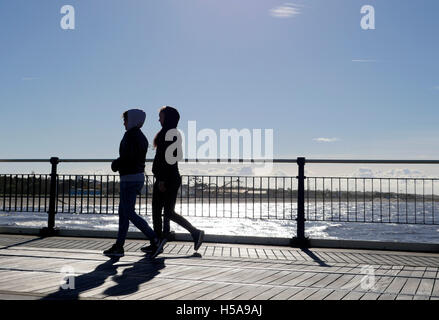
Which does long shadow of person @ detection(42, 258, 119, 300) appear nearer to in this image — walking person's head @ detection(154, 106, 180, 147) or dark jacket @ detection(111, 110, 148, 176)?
dark jacket @ detection(111, 110, 148, 176)

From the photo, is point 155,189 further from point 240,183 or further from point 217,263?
point 240,183

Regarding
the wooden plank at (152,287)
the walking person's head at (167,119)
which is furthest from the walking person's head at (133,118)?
the wooden plank at (152,287)

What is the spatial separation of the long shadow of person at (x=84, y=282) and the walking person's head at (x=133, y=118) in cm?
172

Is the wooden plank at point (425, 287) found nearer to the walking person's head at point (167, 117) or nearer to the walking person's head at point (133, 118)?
the walking person's head at point (167, 117)

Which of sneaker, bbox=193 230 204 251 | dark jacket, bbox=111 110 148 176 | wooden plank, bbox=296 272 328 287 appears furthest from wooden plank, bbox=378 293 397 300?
dark jacket, bbox=111 110 148 176

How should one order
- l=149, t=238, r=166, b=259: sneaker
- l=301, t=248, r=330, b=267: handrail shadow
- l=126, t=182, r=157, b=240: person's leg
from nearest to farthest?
l=301, t=248, r=330, b=267: handrail shadow < l=149, t=238, r=166, b=259: sneaker < l=126, t=182, r=157, b=240: person's leg

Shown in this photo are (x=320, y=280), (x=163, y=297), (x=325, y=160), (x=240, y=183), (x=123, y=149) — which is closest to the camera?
(x=163, y=297)

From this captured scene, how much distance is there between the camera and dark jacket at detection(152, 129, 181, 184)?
6.08 metres

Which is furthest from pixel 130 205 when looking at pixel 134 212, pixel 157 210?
pixel 157 210

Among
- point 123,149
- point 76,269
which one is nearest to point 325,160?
point 123,149

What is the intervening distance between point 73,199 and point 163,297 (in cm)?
559
